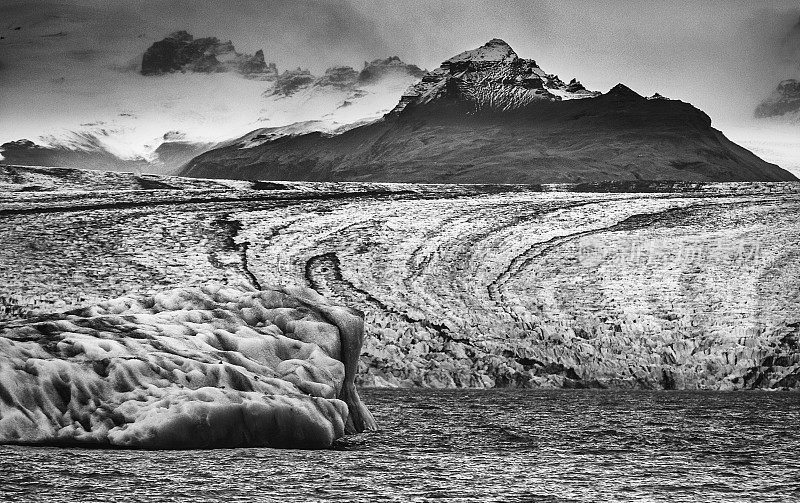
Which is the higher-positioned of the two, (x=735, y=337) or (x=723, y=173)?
(x=723, y=173)

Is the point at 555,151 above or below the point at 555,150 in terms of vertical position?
below

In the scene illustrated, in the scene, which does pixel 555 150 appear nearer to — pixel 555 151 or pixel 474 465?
pixel 555 151

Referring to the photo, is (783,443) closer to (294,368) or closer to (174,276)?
(294,368)

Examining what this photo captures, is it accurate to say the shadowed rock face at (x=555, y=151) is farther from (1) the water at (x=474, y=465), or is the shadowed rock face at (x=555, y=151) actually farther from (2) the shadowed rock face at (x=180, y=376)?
(2) the shadowed rock face at (x=180, y=376)

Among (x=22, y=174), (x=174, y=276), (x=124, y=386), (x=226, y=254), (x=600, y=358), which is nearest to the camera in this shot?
(x=124, y=386)

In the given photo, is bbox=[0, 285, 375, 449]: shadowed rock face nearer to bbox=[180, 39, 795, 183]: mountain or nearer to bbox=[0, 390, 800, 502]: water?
bbox=[0, 390, 800, 502]: water

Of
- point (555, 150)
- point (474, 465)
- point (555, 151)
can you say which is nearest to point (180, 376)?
point (474, 465)

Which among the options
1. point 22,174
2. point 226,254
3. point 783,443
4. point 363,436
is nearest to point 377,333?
point 226,254

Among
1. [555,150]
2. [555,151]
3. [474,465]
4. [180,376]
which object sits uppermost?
[555,150]
